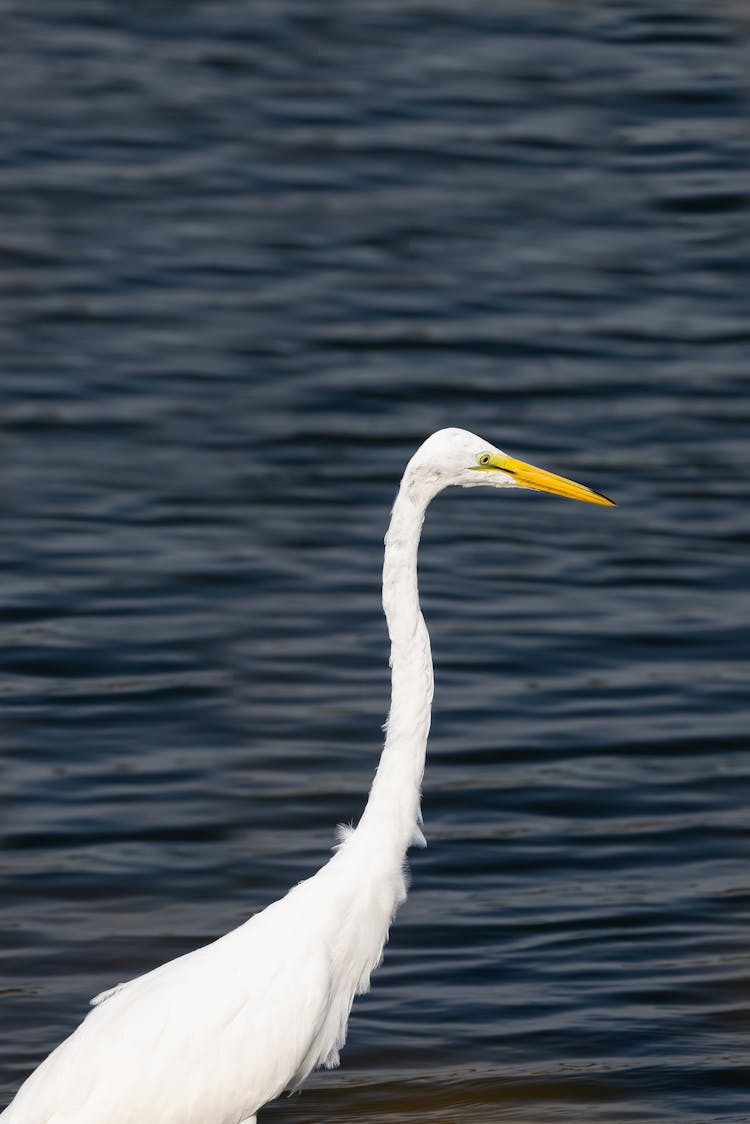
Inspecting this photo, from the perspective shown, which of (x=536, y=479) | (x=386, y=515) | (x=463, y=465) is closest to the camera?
(x=463, y=465)

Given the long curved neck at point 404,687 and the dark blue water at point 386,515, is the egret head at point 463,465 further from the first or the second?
the dark blue water at point 386,515

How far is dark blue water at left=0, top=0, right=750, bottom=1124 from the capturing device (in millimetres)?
8031

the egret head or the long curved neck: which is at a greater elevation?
the egret head

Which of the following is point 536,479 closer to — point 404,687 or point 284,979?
point 404,687

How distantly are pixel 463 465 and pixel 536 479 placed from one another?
278 millimetres

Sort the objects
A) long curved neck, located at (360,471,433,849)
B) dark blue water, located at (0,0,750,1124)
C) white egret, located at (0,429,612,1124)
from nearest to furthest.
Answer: white egret, located at (0,429,612,1124), long curved neck, located at (360,471,433,849), dark blue water, located at (0,0,750,1124)

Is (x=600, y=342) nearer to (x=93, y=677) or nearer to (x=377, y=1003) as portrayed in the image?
(x=93, y=677)

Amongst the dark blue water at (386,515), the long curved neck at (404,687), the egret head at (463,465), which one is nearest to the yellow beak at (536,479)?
the egret head at (463,465)

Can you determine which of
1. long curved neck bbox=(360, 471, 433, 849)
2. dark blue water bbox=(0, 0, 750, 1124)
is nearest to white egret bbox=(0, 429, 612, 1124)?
long curved neck bbox=(360, 471, 433, 849)

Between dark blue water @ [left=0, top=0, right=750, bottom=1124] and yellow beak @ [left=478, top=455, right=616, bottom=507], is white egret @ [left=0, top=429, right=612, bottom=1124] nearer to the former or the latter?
yellow beak @ [left=478, top=455, right=616, bottom=507]

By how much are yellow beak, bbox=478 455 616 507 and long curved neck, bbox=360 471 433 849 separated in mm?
240

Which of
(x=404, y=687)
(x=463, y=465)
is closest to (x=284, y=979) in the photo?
(x=404, y=687)

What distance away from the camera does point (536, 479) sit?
5996 millimetres

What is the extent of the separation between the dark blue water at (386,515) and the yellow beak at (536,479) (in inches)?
92.2
